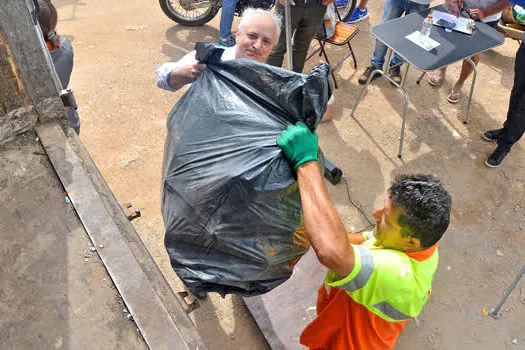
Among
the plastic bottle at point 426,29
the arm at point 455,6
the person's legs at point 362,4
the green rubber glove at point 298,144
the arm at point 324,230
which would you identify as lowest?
the person's legs at point 362,4

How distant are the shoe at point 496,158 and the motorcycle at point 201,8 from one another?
8.05 ft

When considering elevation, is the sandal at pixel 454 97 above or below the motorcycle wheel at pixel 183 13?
below

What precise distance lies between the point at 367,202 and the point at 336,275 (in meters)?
1.88

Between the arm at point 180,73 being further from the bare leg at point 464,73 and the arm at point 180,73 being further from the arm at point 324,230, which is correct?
the bare leg at point 464,73

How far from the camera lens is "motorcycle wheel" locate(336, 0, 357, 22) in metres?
4.97

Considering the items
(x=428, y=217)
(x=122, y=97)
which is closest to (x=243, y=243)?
(x=428, y=217)

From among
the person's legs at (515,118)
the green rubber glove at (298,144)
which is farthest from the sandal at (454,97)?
the green rubber glove at (298,144)

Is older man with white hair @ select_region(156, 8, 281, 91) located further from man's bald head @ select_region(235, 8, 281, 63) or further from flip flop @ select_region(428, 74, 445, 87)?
flip flop @ select_region(428, 74, 445, 87)

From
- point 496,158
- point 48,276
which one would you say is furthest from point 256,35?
point 496,158

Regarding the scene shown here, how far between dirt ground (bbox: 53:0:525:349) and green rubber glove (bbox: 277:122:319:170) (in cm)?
148

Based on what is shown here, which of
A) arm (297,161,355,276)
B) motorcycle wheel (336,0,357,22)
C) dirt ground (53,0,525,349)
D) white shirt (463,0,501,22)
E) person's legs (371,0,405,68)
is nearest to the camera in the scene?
arm (297,161,355,276)

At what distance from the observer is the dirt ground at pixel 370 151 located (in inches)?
104

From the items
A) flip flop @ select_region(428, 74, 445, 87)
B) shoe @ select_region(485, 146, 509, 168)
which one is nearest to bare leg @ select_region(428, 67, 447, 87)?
flip flop @ select_region(428, 74, 445, 87)

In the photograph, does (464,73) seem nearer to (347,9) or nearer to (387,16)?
(387,16)
